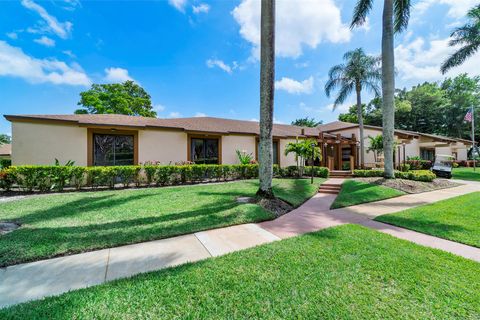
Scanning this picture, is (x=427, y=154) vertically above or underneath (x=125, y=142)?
underneath

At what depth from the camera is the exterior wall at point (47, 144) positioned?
403 inches

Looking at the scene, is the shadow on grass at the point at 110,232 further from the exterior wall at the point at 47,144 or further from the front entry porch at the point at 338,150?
the front entry porch at the point at 338,150

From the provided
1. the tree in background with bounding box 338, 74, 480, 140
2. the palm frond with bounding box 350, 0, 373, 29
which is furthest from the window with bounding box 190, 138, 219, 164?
the tree in background with bounding box 338, 74, 480, 140

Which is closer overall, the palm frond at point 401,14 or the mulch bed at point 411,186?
the mulch bed at point 411,186

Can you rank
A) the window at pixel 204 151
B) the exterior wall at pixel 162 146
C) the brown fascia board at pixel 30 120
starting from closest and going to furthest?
the brown fascia board at pixel 30 120 → the exterior wall at pixel 162 146 → the window at pixel 204 151

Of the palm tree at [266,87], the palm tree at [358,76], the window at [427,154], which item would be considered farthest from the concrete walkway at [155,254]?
the window at [427,154]

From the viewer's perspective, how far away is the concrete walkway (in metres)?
2.86

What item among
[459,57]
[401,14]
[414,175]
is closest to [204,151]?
[414,175]

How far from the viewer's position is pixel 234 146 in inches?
639

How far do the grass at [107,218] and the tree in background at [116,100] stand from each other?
2634cm

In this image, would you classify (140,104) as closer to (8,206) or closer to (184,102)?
(184,102)

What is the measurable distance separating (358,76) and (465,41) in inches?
439

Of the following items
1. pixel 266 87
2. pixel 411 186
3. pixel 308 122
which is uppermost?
pixel 308 122

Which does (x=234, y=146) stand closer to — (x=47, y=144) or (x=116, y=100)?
(x=47, y=144)
